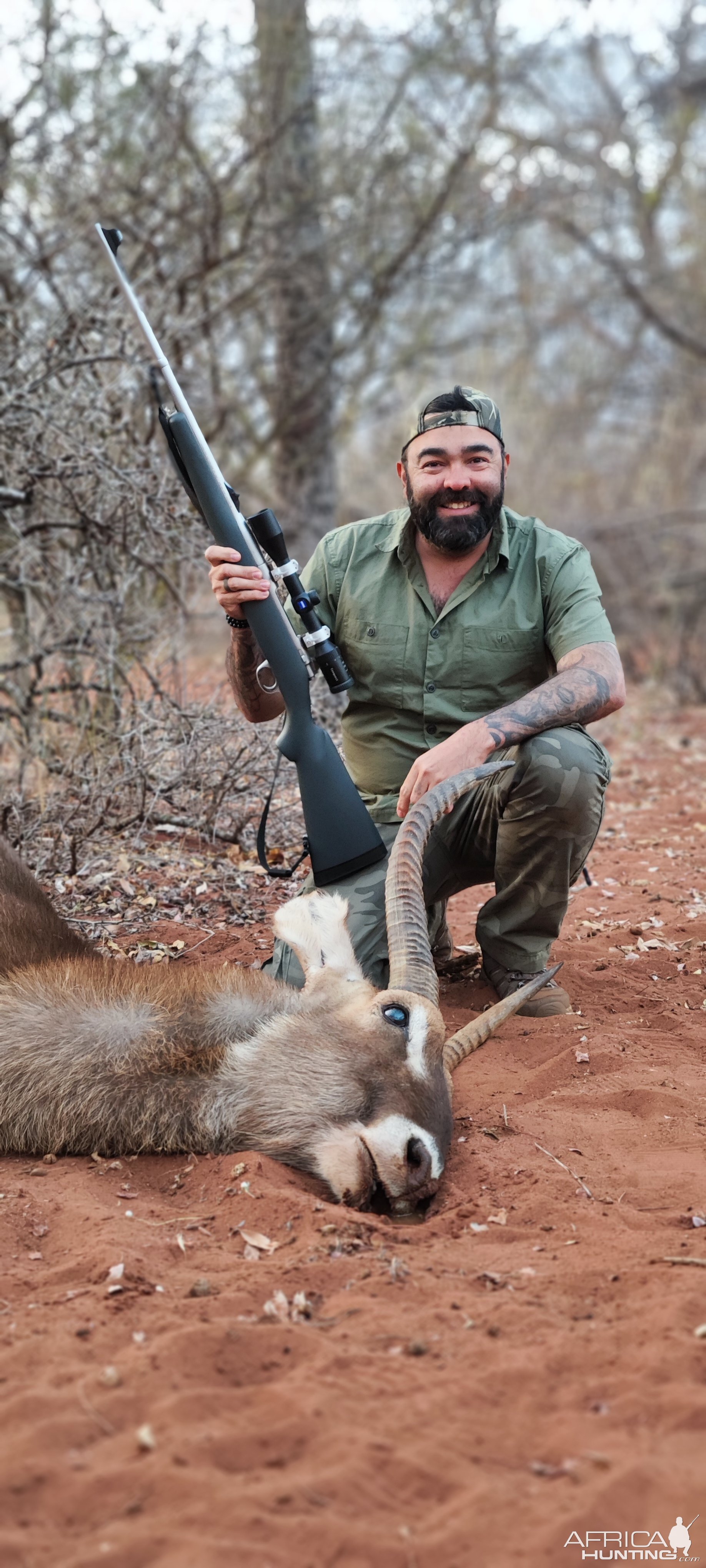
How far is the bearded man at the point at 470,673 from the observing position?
458 cm

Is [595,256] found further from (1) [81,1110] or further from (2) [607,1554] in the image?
(2) [607,1554]

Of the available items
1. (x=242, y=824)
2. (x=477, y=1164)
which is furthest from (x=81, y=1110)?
(x=242, y=824)

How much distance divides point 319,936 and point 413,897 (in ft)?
1.06

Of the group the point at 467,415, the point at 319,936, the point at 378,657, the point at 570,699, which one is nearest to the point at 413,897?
the point at 319,936

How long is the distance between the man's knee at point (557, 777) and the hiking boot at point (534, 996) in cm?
64

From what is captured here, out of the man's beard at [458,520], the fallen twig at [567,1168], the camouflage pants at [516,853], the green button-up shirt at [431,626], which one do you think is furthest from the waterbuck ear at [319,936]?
the man's beard at [458,520]

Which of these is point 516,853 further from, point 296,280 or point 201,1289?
point 296,280

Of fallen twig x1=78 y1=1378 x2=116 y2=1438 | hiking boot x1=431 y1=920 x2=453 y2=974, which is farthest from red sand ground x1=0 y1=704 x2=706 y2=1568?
hiking boot x1=431 y1=920 x2=453 y2=974

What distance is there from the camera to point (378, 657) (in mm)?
5121

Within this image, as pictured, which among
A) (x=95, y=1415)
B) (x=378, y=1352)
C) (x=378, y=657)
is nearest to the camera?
(x=95, y=1415)

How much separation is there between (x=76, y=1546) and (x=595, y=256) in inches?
706

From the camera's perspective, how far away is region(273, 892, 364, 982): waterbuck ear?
Result: 12.5 ft

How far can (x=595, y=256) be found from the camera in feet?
56.7

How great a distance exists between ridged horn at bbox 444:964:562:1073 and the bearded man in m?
0.68
